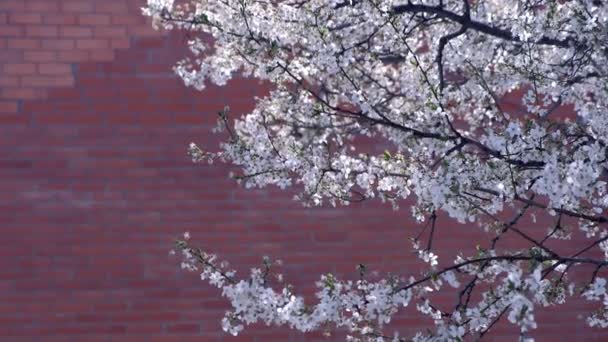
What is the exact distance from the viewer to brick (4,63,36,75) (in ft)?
17.4

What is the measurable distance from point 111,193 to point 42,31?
0.92m

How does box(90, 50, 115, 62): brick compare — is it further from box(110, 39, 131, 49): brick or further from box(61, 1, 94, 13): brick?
box(61, 1, 94, 13): brick

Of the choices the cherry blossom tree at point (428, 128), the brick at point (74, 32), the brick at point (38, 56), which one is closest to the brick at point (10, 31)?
the brick at point (38, 56)

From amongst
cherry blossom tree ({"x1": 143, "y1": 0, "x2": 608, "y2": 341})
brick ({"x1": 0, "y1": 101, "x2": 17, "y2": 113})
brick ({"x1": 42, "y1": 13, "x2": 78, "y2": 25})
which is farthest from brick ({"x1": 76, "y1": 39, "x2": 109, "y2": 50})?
cherry blossom tree ({"x1": 143, "y1": 0, "x2": 608, "y2": 341})

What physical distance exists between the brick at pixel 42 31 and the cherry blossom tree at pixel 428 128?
5.35 feet

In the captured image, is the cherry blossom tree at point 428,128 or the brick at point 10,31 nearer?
the cherry blossom tree at point 428,128

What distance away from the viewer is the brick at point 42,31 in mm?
5328

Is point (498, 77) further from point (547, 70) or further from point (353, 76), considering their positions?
point (353, 76)

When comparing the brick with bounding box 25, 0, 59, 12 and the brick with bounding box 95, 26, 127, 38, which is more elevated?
the brick with bounding box 25, 0, 59, 12

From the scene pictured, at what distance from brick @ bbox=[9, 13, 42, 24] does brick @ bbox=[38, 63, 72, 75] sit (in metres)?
0.23

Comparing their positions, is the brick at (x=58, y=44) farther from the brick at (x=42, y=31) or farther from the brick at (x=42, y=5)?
the brick at (x=42, y=5)

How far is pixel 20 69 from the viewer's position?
532cm

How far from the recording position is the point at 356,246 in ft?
18.2

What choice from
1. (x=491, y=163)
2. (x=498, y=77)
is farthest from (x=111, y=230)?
(x=491, y=163)
